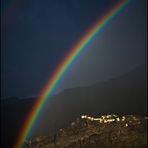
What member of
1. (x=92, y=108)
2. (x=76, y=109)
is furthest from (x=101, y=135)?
(x=76, y=109)

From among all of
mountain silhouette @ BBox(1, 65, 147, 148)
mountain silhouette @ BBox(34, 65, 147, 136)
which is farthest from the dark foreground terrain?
mountain silhouette @ BBox(34, 65, 147, 136)

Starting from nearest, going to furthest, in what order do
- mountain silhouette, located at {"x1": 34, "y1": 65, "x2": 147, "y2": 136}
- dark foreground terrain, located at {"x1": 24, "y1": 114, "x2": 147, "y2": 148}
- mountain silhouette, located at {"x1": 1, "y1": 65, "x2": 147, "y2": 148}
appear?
dark foreground terrain, located at {"x1": 24, "y1": 114, "x2": 147, "y2": 148} → mountain silhouette, located at {"x1": 34, "y1": 65, "x2": 147, "y2": 136} → mountain silhouette, located at {"x1": 1, "y1": 65, "x2": 147, "y2": 148}

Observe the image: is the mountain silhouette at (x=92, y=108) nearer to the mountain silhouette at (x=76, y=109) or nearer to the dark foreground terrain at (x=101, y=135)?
the mountain silhouette at (x=76, y=109)

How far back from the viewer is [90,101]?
236 ft

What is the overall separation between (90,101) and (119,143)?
37.2 meters

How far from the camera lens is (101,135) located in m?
38.1

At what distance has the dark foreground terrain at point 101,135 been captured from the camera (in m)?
34.3

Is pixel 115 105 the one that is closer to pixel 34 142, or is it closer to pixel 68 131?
pixel 68 131

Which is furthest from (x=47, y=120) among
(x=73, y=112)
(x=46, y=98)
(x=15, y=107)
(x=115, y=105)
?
(x=15, y=107)

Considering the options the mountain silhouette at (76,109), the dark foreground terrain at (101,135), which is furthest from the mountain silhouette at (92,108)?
the dark foreground terrain at (101,135)

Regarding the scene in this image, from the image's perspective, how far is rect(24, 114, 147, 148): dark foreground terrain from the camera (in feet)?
112

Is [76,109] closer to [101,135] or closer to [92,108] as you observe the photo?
[92,108]

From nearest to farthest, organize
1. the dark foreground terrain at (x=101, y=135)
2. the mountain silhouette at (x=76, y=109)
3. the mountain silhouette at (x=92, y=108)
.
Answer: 1. the dark foreground terrain at (x=101, y=135)
2. the mountain silhouette at (x=92, y=108)
3. the mountain silhouette at (x=76, y=109)

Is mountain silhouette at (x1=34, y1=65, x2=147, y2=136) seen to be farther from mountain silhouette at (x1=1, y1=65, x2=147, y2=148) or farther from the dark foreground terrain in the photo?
the dark foreground terrain
